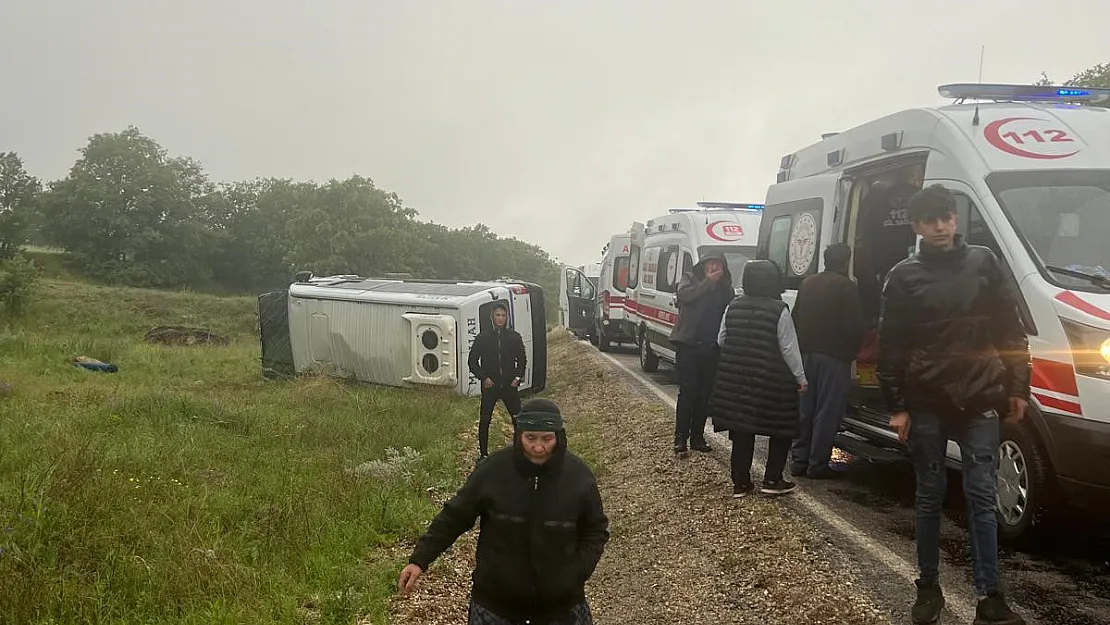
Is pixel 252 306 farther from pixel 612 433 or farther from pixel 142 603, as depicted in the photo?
pixel 142 603

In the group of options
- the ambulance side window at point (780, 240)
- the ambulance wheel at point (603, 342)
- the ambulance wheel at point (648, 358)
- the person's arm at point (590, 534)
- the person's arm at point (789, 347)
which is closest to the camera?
the person's arm at point (590, 534)

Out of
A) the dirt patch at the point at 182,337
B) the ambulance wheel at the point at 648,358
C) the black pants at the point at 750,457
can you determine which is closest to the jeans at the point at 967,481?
the black pants at the point at 750,457

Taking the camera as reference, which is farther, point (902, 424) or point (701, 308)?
point (701, 308)

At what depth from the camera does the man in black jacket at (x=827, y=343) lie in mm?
6324

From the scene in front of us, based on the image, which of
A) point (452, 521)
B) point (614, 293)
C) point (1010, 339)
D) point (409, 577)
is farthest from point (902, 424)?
point (614, 293)

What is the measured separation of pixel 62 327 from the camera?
102ft

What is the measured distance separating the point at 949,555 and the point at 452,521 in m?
3.48

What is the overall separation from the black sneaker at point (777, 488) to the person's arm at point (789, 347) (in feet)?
2.84

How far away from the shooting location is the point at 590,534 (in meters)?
2.96

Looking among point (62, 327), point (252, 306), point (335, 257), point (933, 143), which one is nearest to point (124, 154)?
point (335, 257)

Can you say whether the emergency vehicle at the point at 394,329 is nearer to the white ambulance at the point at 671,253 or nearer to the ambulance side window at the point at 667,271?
the white ambulance at the point at 671,253

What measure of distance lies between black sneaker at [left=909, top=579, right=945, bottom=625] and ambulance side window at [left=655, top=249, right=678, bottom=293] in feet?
29.3

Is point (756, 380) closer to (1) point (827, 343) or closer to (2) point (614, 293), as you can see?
(1) point (827, 343)

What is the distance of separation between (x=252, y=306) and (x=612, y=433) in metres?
35.6
